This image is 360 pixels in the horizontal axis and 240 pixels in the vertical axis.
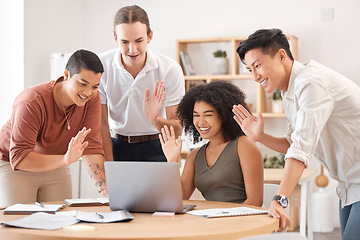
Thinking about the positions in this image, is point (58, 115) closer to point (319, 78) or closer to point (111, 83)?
Result: point (111, 83)

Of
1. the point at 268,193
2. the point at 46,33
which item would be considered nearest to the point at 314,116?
the point at 268,193

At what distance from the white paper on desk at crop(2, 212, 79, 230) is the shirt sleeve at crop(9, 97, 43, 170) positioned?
1.79 ft

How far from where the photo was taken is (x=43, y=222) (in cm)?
190

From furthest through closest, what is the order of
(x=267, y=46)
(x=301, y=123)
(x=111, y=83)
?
1. (x=111, y=83)
2. (x=267, y=46)
3. (x=301, y=123)

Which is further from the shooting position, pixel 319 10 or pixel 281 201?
pixel 319 10

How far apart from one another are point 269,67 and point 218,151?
2.07 ft

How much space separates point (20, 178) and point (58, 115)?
0.36 m

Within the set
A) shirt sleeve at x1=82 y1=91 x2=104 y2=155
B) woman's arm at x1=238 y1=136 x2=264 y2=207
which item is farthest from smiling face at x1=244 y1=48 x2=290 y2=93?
shirt sleeve at x1=82 y1=91 x2=104 y2=155

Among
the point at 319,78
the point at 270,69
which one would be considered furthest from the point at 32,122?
Answer: the point at 319,78

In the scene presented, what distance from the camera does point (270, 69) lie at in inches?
84.7

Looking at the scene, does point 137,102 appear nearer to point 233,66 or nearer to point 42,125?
point 42,125

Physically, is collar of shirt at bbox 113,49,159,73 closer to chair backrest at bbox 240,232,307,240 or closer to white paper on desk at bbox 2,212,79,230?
white paper on desk at bbox 2,212,79,230

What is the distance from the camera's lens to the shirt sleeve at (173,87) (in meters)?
3.03

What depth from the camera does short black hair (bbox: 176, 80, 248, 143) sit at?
264cm
